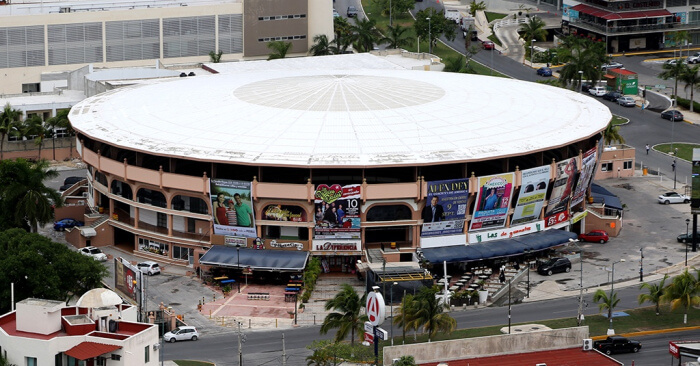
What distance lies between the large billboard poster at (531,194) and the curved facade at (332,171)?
0.22 metres

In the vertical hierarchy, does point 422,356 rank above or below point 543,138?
below

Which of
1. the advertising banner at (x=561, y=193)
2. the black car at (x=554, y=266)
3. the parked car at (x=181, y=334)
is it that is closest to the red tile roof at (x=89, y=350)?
the parked car at (x=181, y=334)

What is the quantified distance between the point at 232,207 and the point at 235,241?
13.6 ft

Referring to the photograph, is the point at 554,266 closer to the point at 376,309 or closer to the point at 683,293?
the point at 683,293

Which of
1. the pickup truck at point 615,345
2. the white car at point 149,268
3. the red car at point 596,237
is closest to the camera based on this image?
the pickup truck at point 615,345

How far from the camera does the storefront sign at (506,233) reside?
583 ft

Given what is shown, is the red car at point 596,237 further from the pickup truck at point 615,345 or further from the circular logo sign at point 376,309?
the circular logo sign at point 376,309

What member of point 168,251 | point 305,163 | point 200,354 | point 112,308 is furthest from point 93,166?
point 112,308

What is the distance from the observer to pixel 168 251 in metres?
180

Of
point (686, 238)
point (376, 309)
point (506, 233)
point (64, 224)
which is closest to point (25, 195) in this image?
point (64, 224)

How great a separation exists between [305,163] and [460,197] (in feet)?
60.5

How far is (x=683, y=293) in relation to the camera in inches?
6181

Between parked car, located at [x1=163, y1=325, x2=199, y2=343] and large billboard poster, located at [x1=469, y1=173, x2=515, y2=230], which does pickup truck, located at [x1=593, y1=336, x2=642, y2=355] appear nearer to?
large billboard poster, located at [x1=469, y1=173, x2=515, y2=230]

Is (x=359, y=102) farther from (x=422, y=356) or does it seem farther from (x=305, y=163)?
(x=422, y=356)
